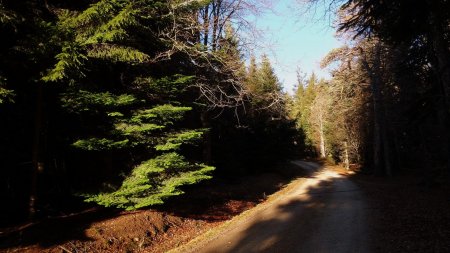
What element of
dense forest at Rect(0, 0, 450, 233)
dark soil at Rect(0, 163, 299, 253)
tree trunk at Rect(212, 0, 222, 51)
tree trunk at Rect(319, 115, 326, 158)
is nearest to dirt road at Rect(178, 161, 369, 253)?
dark soil at Rect(0, 163, 299, 253)

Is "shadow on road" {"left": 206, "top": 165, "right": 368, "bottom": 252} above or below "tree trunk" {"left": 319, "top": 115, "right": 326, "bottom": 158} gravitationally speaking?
below

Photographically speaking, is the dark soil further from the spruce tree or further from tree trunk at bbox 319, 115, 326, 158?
tree trunk at bbox 319, 115, 326, 158

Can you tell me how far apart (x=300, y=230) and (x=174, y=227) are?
4707mm

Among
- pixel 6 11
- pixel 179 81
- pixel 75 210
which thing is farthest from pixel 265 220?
pixel 6 11

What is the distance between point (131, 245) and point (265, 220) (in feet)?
16.8

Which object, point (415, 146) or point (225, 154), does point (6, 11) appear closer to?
point (225, 154)

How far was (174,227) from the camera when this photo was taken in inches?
510

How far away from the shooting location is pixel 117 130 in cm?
1133

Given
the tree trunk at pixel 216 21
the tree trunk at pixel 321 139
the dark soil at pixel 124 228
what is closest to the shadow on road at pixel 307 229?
the dark soil at pixel 124 228

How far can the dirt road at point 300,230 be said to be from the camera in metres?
9.58

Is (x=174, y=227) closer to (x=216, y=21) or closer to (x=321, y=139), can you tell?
(x=216, y=21)

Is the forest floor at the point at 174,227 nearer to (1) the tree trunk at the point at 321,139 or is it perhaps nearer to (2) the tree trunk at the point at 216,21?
(2) the tree trunk at the point at 216,21

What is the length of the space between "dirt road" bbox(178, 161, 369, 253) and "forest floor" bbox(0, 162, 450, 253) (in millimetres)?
611

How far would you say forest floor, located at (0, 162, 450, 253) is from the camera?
9227mm
